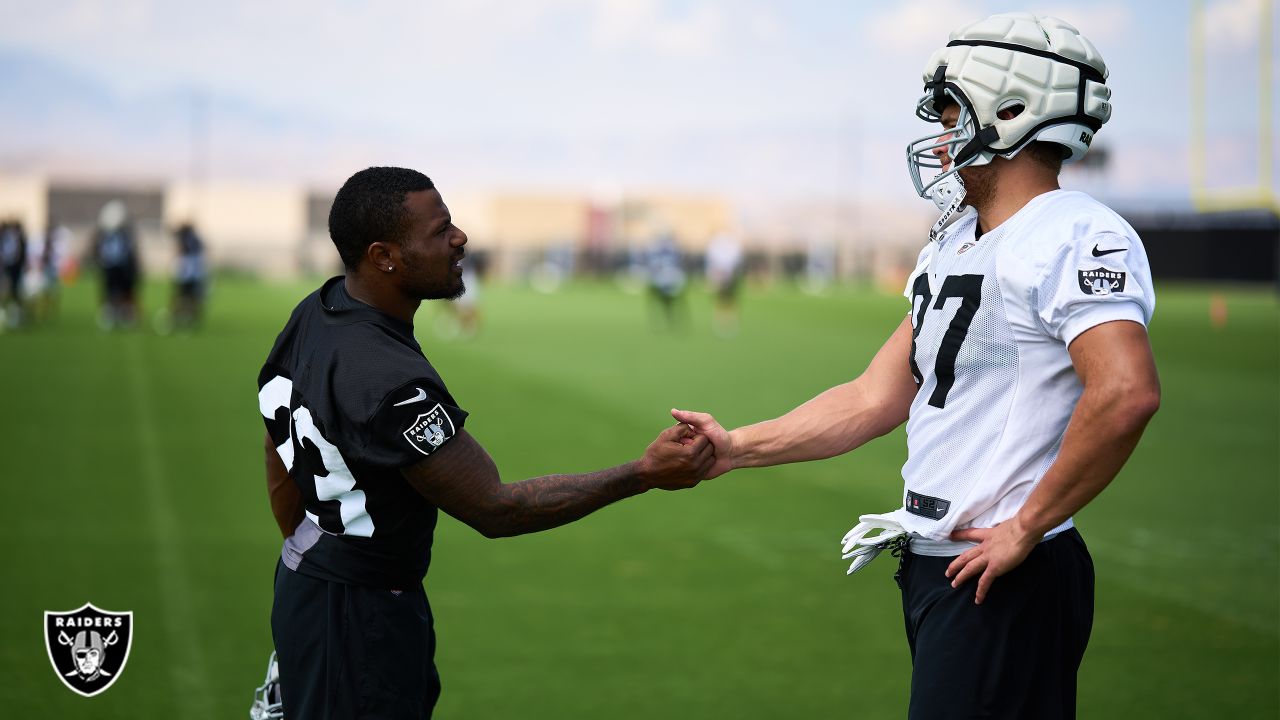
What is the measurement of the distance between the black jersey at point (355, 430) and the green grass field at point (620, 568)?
1430 mm

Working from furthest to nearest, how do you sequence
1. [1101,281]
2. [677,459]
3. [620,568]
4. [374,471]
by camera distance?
[620,568] < [677,459] < [374,471] < [1101,281]

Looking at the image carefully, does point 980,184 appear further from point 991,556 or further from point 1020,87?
point 991,556

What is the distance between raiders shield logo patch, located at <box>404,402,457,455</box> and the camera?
302 centimetres

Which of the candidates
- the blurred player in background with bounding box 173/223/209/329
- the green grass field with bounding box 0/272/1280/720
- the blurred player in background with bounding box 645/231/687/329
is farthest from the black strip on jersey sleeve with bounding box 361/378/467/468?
the blurred player in background with bounding box 645/231/687/329

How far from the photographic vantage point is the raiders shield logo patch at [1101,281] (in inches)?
108

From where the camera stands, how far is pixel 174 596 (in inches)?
284

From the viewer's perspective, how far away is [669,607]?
7164 millimetres

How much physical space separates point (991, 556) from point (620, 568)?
5261 mm

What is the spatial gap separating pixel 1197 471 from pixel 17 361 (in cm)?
1558

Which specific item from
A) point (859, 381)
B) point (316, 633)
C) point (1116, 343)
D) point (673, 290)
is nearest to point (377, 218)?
point (316, 633)

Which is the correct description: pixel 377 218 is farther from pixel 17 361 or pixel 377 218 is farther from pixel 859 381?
pixel 17 361

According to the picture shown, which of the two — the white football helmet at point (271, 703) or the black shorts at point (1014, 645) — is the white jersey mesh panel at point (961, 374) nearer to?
the black shorts at point (1014, 645)

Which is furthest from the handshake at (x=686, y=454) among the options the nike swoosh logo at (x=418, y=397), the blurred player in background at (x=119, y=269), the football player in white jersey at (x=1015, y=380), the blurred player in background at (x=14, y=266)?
the blurred player in background at (x=14, y=266)

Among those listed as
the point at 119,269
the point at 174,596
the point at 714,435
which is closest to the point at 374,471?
the point at 714,435
